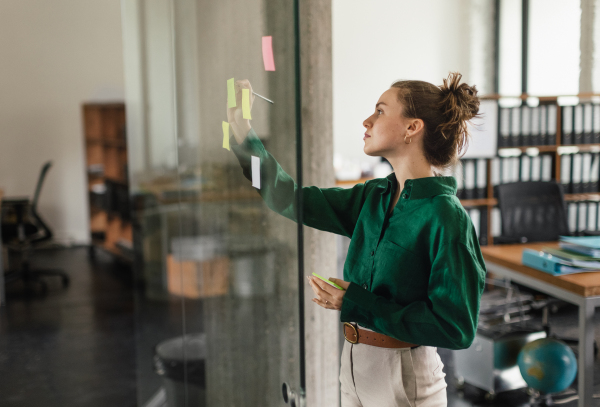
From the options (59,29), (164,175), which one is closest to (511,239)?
(164,175)

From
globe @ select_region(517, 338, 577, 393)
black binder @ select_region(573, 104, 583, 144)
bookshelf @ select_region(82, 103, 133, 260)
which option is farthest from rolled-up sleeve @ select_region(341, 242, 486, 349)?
bookshelf @ select_region(82, 103, 133, 260)

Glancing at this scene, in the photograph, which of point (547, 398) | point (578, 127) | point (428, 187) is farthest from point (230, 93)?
point (578, 127)

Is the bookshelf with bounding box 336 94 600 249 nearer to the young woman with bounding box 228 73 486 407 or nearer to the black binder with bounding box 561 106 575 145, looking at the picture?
the black binder with bounding box 561 106 575 145

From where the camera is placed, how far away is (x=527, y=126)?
15.3 feet

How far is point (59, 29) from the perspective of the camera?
23.0 feet

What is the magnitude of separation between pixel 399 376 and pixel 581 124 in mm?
4339

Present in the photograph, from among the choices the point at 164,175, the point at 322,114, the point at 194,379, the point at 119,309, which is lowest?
the point at 119,309

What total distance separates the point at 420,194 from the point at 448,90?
218 mm

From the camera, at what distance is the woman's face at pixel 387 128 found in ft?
3.58

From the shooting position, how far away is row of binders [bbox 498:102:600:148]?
4.62 m

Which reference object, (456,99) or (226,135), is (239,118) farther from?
(456,99)

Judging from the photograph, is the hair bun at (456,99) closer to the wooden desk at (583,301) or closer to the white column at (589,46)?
the wooden desk at (583,301)

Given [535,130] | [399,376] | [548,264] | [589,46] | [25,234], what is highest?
[589,46]

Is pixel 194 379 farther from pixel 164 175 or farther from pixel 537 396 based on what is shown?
pixel 537 396
